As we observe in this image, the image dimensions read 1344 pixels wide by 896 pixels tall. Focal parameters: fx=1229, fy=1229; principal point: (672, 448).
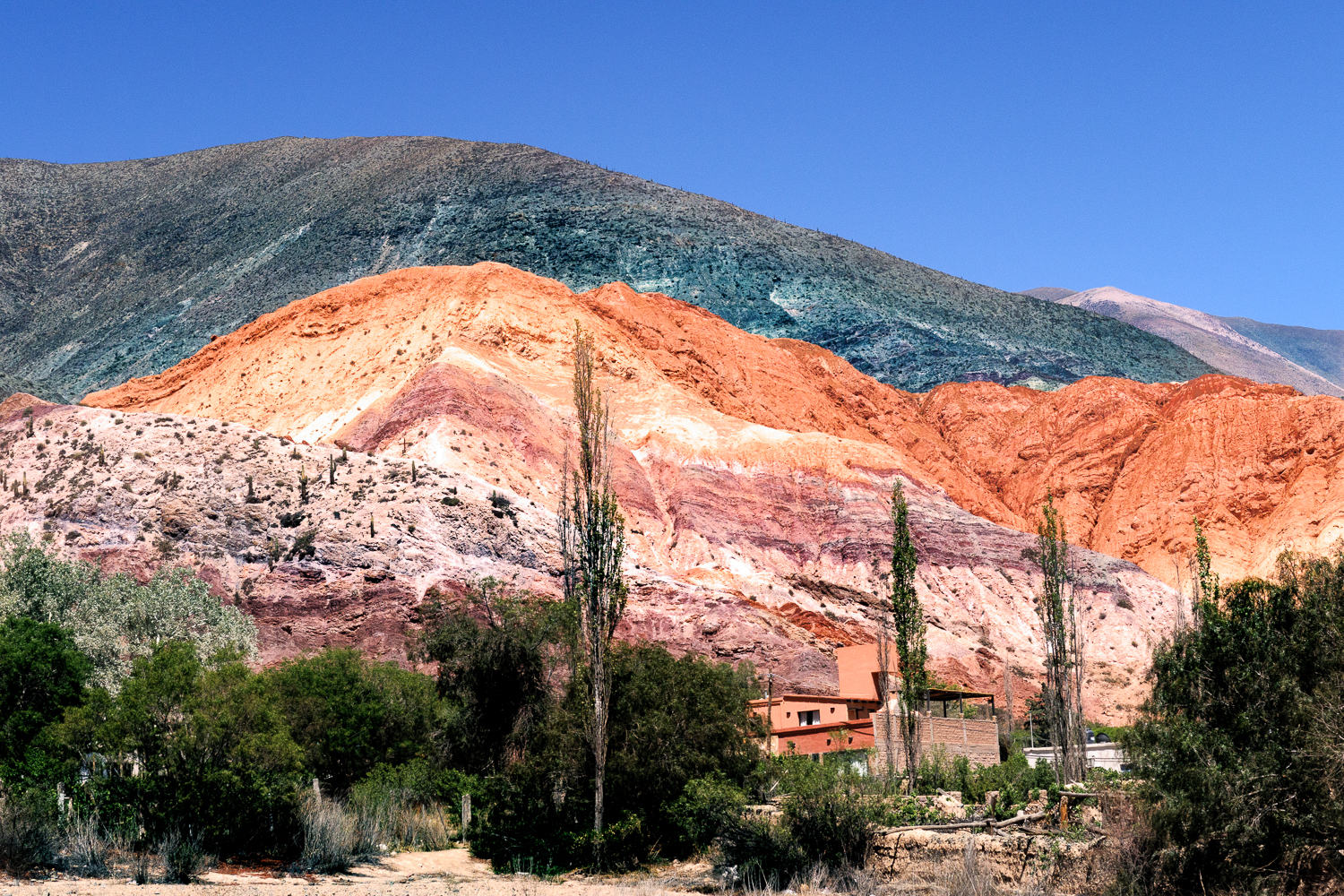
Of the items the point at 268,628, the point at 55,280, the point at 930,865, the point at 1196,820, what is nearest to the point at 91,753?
the point at 930,865

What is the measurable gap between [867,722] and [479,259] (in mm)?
85043

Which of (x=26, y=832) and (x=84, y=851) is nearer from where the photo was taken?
(x=26, y=832)

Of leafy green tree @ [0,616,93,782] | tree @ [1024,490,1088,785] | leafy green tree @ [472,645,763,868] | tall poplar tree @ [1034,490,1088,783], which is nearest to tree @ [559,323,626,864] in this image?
leafy green tree @ [472,645,763,868]

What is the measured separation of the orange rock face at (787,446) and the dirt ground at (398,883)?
22.8 m

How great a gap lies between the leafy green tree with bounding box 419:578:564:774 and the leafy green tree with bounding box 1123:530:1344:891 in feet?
55.1

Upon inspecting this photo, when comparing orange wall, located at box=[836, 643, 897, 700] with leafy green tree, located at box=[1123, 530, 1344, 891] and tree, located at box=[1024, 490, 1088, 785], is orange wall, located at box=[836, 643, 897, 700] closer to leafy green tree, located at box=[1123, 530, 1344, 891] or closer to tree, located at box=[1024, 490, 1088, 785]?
tree, located at box=[1024, 490, 1088, 785]

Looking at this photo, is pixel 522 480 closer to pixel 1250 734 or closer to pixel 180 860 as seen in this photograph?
pixel 180 860

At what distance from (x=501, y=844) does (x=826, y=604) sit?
34.9m

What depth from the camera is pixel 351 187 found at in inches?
5463

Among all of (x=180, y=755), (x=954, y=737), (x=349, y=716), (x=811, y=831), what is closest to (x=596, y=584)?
(x=811, y=831)

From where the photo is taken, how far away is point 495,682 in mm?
32438

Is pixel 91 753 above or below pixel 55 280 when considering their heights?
below

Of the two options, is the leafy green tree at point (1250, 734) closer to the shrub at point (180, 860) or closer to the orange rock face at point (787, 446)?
the shrub at point (180, 860)

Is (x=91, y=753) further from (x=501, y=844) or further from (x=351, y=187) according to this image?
(x=351, y=187)
